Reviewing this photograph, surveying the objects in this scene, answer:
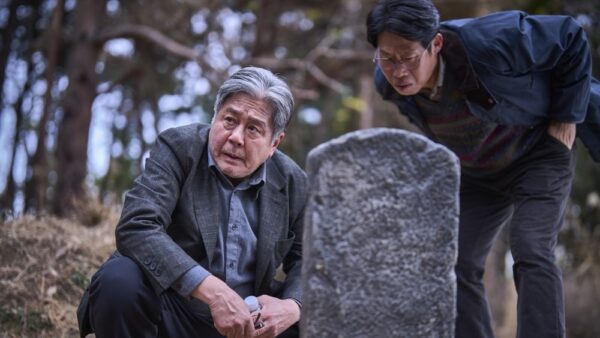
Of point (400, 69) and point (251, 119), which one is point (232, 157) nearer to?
point (251, 119)

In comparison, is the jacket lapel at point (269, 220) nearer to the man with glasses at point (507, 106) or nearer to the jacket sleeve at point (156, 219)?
the jacket sleeve at point (156, 219)

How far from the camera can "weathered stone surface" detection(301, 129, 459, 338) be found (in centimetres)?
219

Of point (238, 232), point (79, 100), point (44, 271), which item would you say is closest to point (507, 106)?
point (238, 232)

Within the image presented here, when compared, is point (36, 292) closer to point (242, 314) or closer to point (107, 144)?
point (242, 314)

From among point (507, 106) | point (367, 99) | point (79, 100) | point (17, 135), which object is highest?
point (507, 106)

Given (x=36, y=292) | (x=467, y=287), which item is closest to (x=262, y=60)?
(x=36, y=292)

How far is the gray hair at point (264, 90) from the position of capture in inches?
109

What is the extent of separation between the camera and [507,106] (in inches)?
128

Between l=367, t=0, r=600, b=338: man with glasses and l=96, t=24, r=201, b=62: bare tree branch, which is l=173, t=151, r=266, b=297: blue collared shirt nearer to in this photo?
l=367, t=0, r=600, b=338: man with glasses

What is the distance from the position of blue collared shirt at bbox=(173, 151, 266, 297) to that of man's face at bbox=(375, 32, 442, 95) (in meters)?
0.73

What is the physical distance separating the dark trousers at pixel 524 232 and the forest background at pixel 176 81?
334 centimetres

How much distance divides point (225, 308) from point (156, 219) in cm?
41

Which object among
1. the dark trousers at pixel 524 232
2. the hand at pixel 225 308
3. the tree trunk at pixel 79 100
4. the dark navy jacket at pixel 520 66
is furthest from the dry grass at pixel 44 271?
the tree trunk at pixel 79 100

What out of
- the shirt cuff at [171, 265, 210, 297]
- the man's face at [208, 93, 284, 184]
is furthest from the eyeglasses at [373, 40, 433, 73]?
the shirt cuff at [171, 265, 210, 297]
